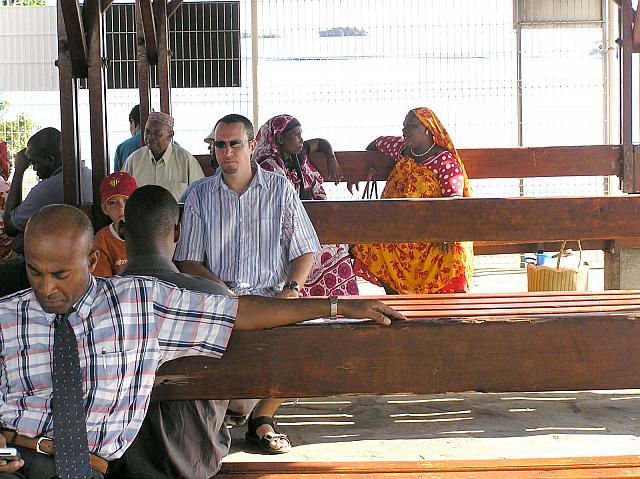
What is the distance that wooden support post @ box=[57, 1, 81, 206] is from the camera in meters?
4.45

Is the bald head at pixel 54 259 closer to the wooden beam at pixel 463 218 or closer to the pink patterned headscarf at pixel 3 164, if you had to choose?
the wooden beam at pixel 463 218

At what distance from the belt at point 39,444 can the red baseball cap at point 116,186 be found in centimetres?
204

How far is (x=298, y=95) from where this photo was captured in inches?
435

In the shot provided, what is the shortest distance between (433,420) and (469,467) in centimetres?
229

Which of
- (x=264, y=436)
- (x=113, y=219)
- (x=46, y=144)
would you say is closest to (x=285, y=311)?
(x=113, y=219)

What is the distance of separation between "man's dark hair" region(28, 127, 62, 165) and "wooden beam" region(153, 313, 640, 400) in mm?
3503

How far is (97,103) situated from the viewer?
459 cm

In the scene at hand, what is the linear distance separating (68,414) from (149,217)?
36.1 inches

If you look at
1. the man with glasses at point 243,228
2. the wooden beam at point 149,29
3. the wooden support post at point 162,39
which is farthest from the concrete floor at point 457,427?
the wooden support post at point 162,39

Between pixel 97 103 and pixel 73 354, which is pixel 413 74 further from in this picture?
pixel 73 354

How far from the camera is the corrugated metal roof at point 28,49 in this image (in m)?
11.1

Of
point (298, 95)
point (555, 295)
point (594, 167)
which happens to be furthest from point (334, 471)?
point (298, 95)

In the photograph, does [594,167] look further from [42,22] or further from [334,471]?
[42,22]

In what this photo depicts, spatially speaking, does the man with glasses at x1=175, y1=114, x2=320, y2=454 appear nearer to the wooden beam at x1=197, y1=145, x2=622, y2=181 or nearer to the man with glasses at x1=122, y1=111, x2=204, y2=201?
the man with glasses at x1=122, y1=111, x2=204, y2=201
